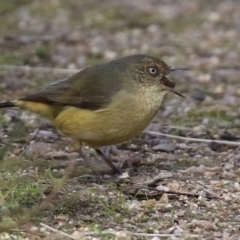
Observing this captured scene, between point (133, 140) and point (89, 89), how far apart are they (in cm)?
131

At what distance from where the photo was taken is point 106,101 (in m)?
6.36

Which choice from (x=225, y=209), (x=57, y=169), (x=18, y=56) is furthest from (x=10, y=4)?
(x=18, y=56)

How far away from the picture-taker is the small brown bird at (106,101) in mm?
6301

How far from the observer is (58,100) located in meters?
6.58

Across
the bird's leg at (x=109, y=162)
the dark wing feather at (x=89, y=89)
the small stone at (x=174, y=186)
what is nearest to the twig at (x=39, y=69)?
the dark wing feather at (x=89, y=89)

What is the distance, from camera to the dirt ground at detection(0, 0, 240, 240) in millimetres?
5375

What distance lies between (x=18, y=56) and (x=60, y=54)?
0.77 metres

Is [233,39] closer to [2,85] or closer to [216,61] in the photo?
[216,61]

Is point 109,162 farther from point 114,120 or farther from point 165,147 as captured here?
point 165,147

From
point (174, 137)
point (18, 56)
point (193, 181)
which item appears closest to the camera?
point (193, 181)

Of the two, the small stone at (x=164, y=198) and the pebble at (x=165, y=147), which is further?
the pebble at (x=165, y=147)

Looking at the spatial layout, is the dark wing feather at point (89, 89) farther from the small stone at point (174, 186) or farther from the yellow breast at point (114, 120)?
the small stone at point (174, 186)

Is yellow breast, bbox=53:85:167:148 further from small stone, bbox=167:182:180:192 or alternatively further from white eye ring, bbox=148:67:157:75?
small stone, bbox=167:182:180:192

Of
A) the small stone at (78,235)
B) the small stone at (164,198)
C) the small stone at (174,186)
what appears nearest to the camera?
the small stone at (78,235)
